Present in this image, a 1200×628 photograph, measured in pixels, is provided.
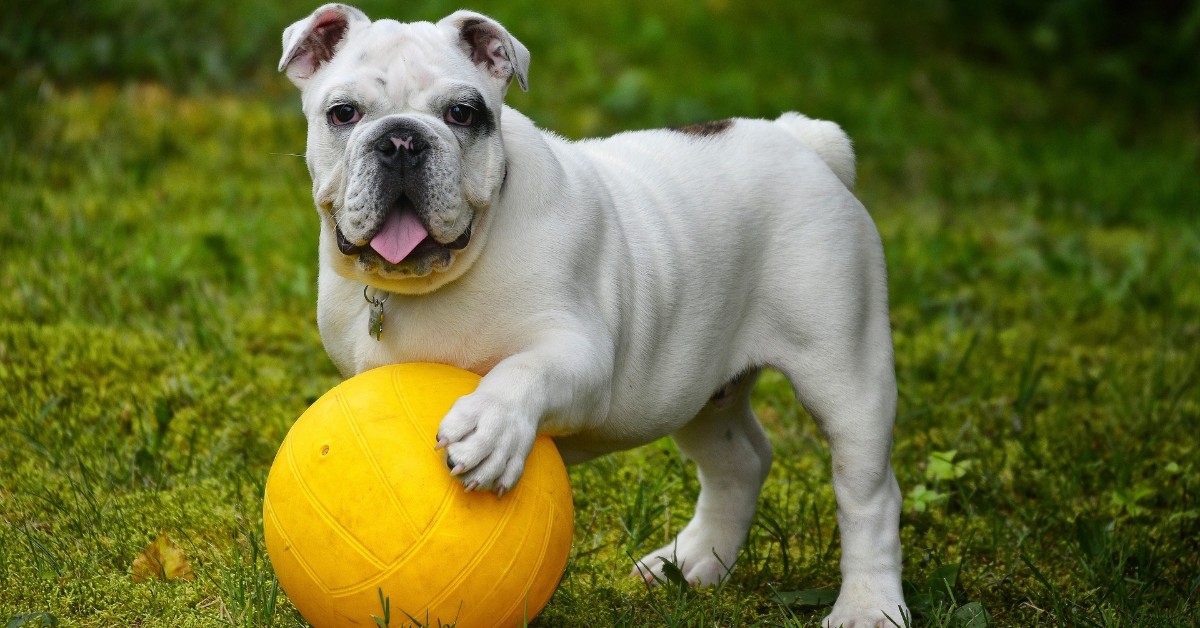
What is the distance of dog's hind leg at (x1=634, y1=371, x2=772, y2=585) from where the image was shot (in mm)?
4758

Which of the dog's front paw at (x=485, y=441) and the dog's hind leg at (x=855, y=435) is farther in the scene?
the dog's hind leg at (x=855, y=435)

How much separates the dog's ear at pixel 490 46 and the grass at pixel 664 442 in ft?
5.50

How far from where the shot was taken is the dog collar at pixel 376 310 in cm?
385

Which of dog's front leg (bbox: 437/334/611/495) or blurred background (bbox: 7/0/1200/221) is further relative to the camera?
blurred background (bbox: 7/0/1200/221)

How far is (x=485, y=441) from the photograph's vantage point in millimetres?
3350

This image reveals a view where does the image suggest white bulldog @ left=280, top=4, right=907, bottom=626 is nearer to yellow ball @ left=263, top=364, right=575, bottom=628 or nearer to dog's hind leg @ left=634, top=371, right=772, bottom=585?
dog's hind leg @ left=634, top=371, right=772, bottom=585

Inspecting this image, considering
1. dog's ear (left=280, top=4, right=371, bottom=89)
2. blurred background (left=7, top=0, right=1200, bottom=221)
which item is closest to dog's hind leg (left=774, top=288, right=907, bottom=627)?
dog's ear (left=280, top=4, right=371, bottom=89)

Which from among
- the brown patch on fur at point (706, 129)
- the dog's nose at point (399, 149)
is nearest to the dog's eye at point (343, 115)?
the dog's nose at point (399, 149)

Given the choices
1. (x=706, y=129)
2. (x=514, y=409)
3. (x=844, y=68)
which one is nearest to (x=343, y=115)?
(x=514, y=409)

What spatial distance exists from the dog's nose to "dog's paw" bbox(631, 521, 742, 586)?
179 cm

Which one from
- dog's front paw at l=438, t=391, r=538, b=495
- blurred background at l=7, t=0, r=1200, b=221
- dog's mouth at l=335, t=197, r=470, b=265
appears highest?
dog's mouth at l=335, t=197, r=470, b=265

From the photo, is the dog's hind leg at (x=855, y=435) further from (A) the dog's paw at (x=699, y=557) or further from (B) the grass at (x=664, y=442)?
(A) the dog's paw at (x=699, y=557)

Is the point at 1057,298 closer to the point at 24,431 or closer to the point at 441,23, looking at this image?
the point at 441,23

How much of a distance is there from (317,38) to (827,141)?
1.89m
